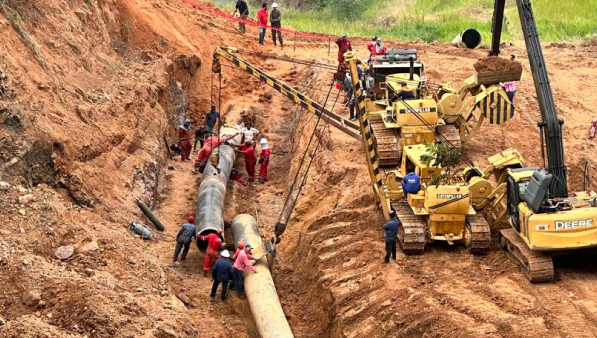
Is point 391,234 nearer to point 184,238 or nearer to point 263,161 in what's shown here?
point 184,238

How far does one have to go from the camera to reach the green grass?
40500mm

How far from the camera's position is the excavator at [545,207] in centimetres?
1591

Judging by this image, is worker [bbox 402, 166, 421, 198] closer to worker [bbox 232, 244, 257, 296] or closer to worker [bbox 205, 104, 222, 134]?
worker [bbox 232, 244, 257, 296]

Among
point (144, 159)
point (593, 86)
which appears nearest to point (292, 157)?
point (144, 159)

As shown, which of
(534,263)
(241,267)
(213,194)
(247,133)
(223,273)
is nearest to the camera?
(534,263)

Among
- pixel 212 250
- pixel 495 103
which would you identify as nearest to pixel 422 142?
pixel 495 103

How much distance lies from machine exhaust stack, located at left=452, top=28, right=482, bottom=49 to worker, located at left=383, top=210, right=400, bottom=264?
18.9 metres

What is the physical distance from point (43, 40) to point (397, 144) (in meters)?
9.81

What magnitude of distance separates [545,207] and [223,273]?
20.8 ft

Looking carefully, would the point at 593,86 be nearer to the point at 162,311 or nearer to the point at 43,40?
the point at 43,40

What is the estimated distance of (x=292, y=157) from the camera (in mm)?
27266

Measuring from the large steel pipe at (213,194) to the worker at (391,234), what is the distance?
4.23 m

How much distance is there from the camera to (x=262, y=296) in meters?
17.8

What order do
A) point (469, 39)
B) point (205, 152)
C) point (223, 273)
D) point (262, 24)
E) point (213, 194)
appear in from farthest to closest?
point (262, 24), point (469, 39), point (205, 152), point (213, 194), point (223, 273)
